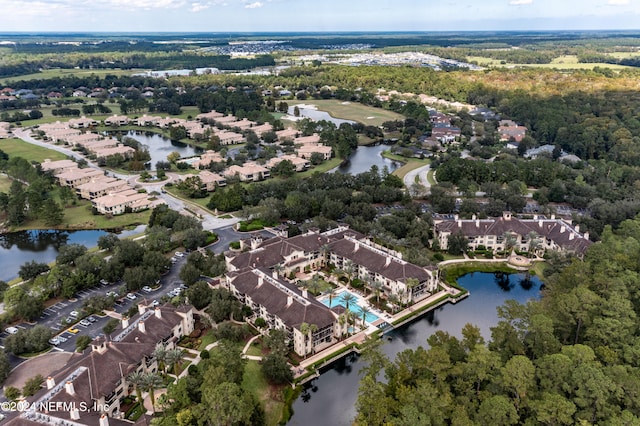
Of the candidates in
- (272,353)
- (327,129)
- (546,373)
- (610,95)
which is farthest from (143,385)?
(610,95)

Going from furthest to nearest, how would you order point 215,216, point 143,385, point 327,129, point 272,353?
point 327,129 < point 215,216 < point 272,353 < point 143,385

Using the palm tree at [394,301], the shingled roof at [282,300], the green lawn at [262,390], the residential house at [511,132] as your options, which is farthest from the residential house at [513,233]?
the residential house at [511,132]

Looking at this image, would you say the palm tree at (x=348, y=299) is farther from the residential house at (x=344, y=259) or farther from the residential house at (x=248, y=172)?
the residential house at (x=248, y=172)

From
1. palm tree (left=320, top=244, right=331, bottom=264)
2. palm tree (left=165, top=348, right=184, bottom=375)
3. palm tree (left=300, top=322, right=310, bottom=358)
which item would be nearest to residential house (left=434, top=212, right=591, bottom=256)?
palm tree (left=320, top=244, right=331, bottom=264)

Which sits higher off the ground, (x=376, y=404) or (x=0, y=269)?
(x=376, y=404)

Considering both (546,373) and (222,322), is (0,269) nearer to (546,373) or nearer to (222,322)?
(222,322)

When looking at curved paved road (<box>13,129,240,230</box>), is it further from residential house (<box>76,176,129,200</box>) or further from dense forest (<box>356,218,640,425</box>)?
dense forest (<box>356,218,640,425</box>)

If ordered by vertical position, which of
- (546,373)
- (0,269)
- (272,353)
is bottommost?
(0,269)
